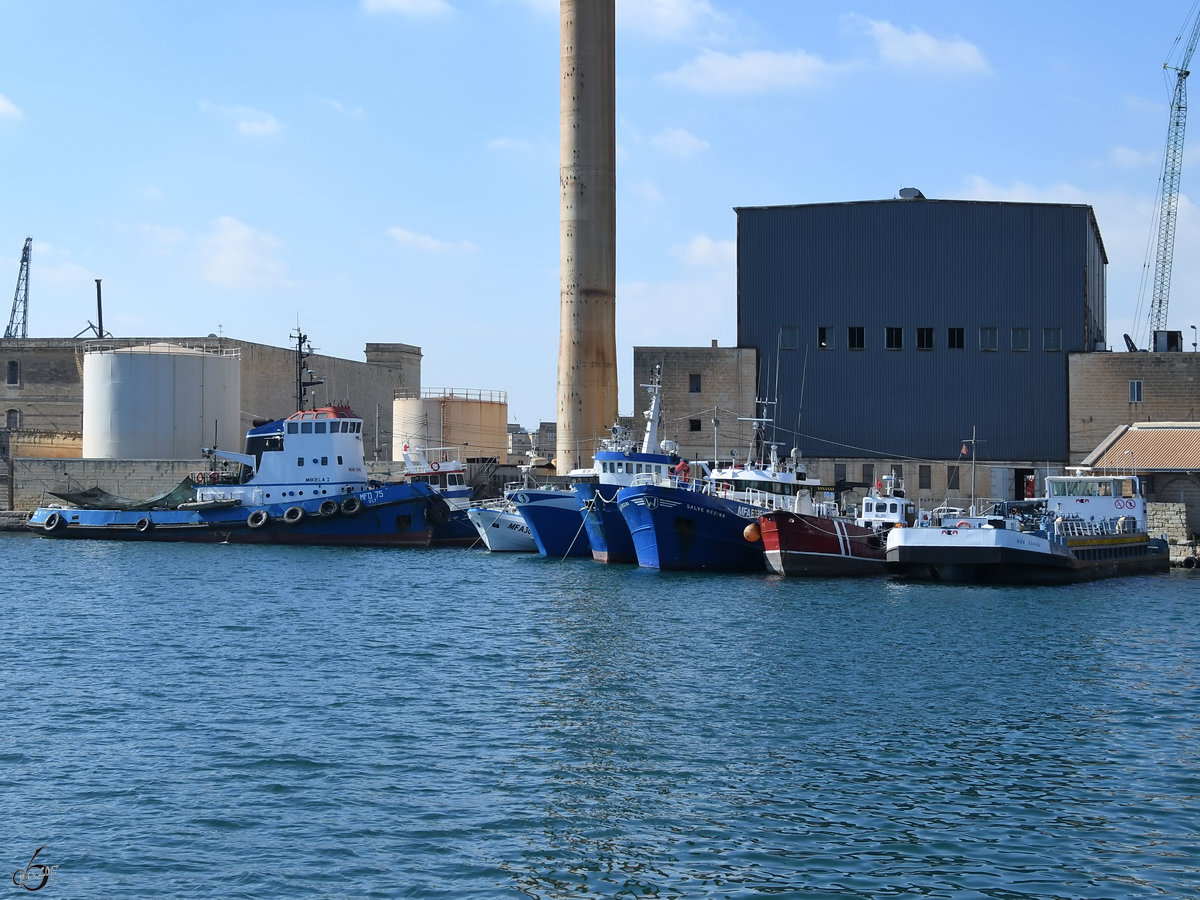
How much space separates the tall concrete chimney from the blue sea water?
103ft

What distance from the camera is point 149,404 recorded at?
65.8 meters

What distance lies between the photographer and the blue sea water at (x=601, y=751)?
1338 cm

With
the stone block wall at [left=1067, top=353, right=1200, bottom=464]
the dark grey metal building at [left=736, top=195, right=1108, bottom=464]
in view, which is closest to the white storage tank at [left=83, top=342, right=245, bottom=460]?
the dark grey metal building at [left=736, top=195, right=1108, bottom=464]

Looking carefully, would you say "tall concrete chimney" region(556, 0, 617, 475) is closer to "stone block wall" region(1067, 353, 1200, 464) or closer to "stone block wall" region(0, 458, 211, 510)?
"stone block wall" region(0, 458, 211, 510)

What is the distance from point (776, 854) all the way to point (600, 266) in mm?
51918

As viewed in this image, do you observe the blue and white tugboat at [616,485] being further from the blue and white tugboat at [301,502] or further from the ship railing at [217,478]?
the ship railing at [217,478]

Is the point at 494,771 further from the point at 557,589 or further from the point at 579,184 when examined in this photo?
the point at 579,184

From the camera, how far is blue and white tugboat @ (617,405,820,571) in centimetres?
4272

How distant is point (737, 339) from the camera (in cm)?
5875

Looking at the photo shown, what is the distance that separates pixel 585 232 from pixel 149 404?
2353 centimetres

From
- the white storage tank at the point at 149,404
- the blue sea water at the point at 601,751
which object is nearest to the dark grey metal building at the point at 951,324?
the blue sea water at the point at 601,751

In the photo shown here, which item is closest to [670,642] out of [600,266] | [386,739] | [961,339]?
[386,739]

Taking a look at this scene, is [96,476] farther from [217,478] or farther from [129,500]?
[217,478]
